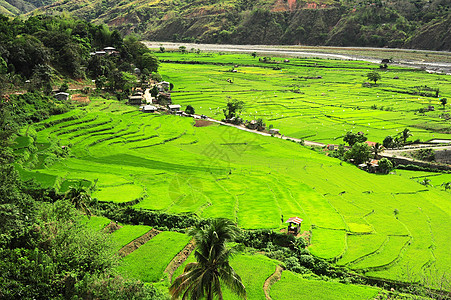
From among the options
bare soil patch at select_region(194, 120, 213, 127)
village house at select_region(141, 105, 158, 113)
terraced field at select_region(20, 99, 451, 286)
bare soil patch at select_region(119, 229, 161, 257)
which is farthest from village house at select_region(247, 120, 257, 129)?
bare soil patch at select_region(119, 229, 161, 257)

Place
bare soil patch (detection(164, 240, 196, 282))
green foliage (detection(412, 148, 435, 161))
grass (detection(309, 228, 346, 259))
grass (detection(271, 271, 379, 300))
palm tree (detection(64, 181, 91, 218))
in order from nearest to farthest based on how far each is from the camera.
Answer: grass (detection(271, 271, 379, 300)) → bare soil patch (detection(164, 240, 196, 282)) → grass (detection(309, 228, 346, 259)) → palm tree (detection(64, 181, 91, 218)) → green foliage (detection(412, 148, 435, 161))

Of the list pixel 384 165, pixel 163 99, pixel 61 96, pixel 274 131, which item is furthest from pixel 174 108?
pixel 384 165

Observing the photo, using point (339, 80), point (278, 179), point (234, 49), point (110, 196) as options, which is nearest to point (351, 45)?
point (234, 49)

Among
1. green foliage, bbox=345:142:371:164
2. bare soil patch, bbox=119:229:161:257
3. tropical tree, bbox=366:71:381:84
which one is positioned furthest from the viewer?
tropical tree, bbox=366:71:381:84

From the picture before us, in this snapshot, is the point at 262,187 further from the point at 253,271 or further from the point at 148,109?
the point at 148,109

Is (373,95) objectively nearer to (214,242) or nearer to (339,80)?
(339,80)

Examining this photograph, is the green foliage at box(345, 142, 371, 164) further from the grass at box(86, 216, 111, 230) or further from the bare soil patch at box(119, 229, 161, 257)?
the grass at box(86, 216, 111, 230)
